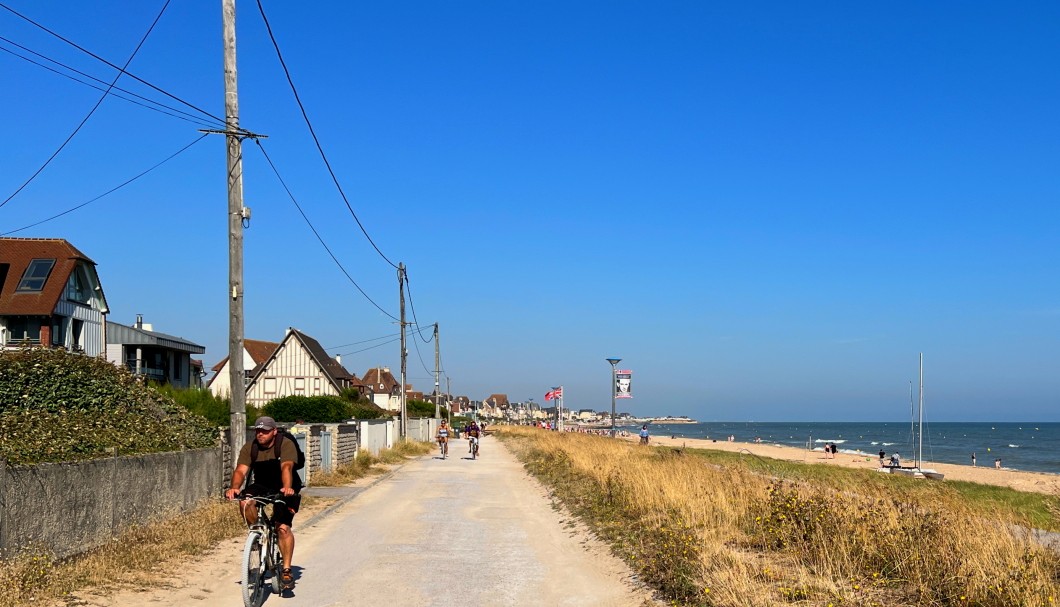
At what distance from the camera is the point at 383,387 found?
116 metres

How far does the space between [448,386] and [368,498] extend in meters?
86.9

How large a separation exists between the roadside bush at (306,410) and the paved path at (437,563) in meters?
24.4

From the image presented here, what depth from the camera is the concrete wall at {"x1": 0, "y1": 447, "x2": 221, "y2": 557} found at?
874cm

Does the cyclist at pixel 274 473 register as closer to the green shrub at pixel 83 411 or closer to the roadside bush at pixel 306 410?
the green shrub at pixel 83 411

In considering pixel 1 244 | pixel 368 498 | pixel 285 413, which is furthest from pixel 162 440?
pixel 1 244

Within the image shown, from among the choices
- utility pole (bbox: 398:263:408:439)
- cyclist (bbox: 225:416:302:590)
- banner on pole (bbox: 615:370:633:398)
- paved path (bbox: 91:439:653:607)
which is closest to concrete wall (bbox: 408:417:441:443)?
utility pole (bbox: 398:263:408:439)

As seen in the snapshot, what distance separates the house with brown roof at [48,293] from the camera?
38625 millimetres

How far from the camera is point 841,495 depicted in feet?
36.1

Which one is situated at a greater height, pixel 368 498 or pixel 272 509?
pixel 272 509

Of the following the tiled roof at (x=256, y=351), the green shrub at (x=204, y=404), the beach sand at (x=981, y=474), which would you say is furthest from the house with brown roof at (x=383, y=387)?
the green shrub at (x=204, y=404)

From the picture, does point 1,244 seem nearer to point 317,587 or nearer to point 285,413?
point 285,413

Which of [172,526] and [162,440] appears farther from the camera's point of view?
[162,440]

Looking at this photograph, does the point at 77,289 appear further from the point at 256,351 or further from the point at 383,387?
the point at 383,387

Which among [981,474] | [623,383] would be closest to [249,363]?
[623,383]
